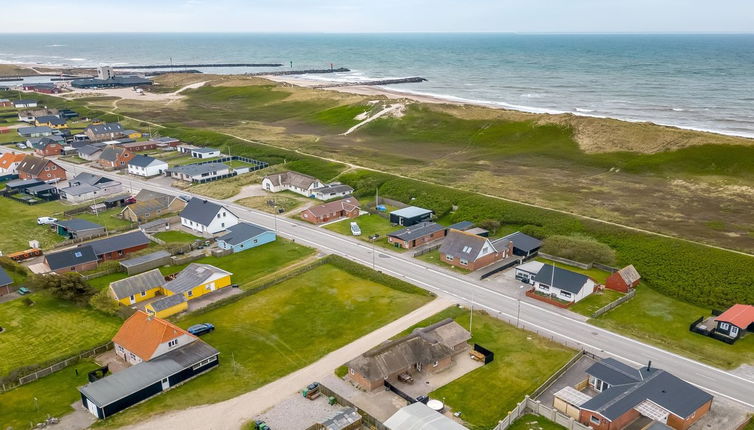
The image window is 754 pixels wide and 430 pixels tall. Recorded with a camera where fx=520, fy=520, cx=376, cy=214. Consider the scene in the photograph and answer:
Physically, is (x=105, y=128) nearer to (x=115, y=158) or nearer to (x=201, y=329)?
(x=115, y=158)

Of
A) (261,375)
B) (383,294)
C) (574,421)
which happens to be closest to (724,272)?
(574,421)

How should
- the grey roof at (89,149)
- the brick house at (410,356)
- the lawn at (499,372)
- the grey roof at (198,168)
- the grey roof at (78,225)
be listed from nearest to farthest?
the lawn at (499,372) < the brick house at (410,356) < the grey roof at (78,225) < the grey roof at (198,168) < the grey roof at (89,149)

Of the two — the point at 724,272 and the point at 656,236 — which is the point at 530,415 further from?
the point at 656,236

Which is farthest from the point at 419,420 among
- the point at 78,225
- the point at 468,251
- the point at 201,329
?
the point at 78,225

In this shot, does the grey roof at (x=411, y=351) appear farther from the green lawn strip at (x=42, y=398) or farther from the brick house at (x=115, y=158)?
the brick house at (x=115, y=158)

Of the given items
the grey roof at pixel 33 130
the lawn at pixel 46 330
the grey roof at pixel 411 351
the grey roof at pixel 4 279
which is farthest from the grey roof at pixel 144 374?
the grey roof at pixel 33 130
